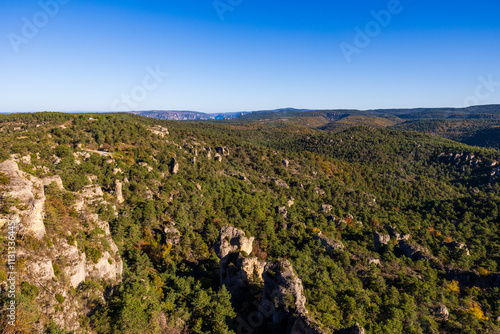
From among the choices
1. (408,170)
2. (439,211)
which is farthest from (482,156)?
(439,211)

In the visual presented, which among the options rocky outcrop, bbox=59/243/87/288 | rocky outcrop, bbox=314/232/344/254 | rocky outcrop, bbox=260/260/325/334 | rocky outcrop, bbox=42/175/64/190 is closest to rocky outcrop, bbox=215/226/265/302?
rocky outcrop, bbox=260/260/325/334

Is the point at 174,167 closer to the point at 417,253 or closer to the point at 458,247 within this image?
the point at 417,253

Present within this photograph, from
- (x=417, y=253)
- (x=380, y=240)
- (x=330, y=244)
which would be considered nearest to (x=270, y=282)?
(x=330, y=244)

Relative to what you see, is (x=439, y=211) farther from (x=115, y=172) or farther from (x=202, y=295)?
(x=115, y=172)

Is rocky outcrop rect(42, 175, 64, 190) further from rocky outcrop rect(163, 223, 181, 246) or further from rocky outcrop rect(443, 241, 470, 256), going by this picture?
rocky outcrop rect(443, 241, 470, 256)

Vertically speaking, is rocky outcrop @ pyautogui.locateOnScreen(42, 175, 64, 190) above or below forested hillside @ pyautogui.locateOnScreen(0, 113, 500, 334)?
above

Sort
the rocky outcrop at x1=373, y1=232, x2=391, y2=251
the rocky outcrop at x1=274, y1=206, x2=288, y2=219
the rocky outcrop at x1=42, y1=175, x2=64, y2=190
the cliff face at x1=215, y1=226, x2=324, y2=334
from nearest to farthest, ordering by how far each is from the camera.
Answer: the cliff face at x1=215, y1=226, x2=324, y2=334, the rocky outcrop at x1=42, y1=175, x2=64, y2=190, the rocky outcrop at x1=373, y1=232, x2=391, y2=251, the rocky outcrop at x1=274, y1=206, x2=288, y2=219

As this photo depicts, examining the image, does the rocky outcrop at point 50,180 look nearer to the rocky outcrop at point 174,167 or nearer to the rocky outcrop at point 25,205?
the rocky outcrop at point 25,205
